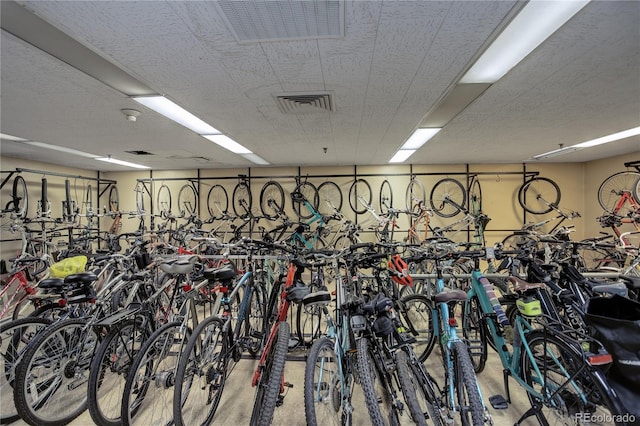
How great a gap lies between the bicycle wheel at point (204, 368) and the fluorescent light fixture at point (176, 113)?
1.99 m

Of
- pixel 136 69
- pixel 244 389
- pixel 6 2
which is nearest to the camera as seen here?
pixel 6 2

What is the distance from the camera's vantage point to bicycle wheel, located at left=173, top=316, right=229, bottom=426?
62.4 inches

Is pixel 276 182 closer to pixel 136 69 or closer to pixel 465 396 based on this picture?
pixel 136 69

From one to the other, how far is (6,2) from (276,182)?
16.8 feet

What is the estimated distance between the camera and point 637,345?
1266 millimetres

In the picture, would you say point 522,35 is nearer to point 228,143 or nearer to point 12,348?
point 228,143

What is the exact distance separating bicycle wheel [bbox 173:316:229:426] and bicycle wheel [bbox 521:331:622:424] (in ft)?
6.70

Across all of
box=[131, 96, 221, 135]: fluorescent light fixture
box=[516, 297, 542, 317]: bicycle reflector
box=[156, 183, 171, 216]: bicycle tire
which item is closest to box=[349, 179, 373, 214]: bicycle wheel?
box=[131, 96, 221, 135]: fluorescent light fixture

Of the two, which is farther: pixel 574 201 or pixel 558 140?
pixel 574 201

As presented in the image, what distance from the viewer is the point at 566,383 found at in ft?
4.66

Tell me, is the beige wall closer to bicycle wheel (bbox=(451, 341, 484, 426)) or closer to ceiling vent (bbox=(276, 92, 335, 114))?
ceiling vent (bbox=(276, 92, 335, 114))

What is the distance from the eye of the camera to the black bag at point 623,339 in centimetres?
126

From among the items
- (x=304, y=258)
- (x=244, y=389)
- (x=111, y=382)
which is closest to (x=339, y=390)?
(x=304, y=258)

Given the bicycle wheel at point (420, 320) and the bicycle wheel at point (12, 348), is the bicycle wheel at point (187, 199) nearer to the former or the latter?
the bicycle wheel at point (12, 348)
